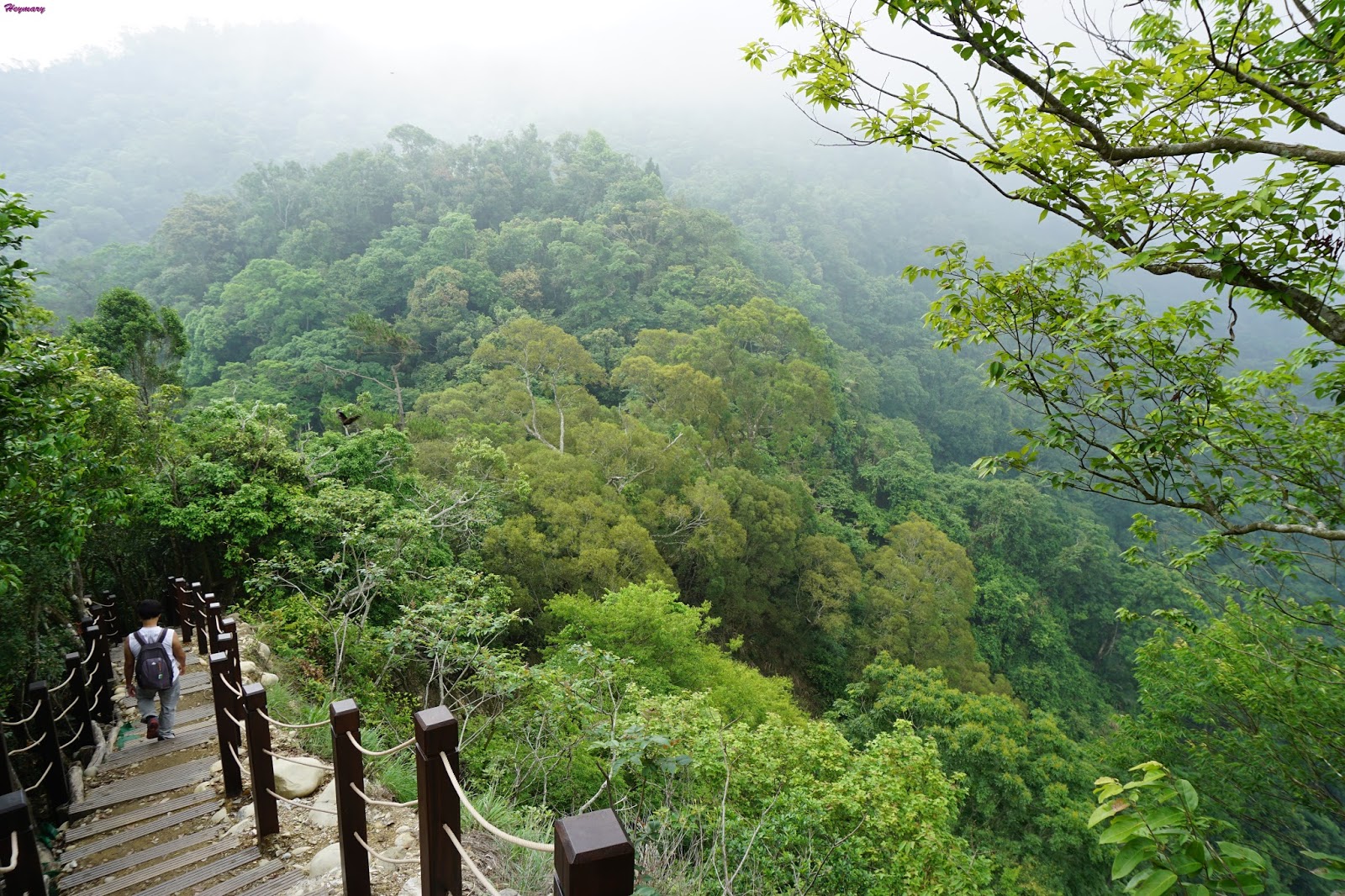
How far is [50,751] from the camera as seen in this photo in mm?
3455

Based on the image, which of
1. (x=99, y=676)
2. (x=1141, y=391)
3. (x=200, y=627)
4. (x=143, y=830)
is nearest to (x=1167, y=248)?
(x=1141, y=391)

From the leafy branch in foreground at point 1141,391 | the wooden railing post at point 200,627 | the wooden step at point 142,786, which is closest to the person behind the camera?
the leafy branch in foreground at point 1141,391

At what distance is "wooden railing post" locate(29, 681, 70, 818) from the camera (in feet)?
11.2

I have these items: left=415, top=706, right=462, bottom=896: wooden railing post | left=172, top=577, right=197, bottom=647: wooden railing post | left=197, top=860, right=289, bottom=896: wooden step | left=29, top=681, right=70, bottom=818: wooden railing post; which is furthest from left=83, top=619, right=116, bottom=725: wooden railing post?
left=415, top=706, right=462, bottom=896: wooden railing post

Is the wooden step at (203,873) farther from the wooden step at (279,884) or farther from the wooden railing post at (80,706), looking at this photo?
the wooden railing post at (80,706)

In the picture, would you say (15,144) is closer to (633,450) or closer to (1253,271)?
(633,450)

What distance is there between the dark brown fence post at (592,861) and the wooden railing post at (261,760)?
2.41m

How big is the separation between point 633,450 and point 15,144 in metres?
63.7

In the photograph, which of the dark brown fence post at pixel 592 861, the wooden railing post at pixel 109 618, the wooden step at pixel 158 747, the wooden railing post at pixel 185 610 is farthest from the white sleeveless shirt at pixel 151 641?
the dark brown fence post at pixel 592 861

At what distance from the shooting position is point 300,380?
2333 cm

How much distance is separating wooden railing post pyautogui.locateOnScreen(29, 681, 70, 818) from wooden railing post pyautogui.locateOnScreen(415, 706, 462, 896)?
10.00ft

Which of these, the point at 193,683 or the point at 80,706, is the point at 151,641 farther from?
the point at 193,683

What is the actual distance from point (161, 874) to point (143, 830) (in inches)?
25.4

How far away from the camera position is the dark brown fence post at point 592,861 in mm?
1118
